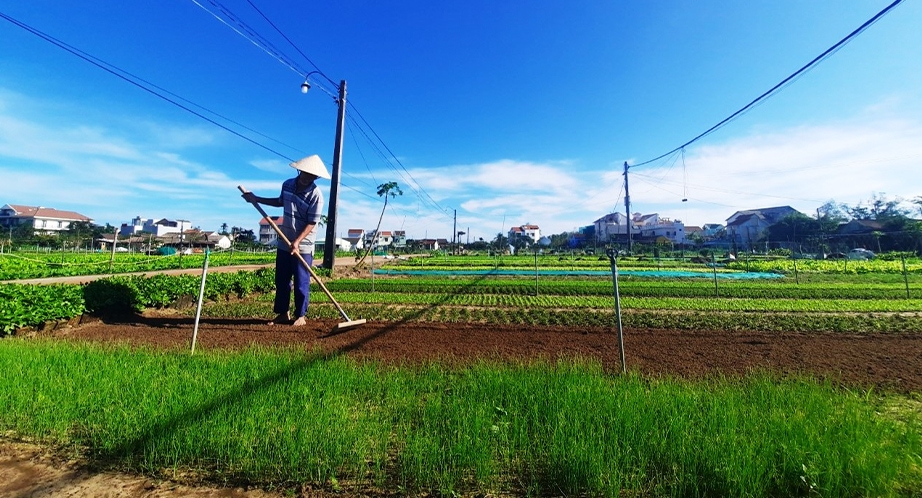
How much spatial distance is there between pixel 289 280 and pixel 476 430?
5.26 metres

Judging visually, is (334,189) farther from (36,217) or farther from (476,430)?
(36,217)

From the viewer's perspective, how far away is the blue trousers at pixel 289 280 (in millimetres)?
6332

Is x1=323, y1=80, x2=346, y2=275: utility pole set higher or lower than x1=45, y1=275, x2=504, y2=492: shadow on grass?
higher

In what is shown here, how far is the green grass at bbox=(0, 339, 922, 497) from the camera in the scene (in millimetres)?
2016

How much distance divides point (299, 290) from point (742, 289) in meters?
14.6

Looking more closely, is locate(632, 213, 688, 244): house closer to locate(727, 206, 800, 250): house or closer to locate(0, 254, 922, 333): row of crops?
locate(727, 206, 800, 250): house

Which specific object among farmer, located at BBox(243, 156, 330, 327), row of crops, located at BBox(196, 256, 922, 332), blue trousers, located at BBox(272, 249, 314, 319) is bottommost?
row of crops, located at BBox(196, 256, 922, 332)

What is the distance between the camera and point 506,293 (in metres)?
12.9

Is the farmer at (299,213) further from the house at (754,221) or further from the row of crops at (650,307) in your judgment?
the house at (754,221)

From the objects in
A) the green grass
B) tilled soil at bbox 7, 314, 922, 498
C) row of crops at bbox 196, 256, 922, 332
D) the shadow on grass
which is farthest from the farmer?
the green grass

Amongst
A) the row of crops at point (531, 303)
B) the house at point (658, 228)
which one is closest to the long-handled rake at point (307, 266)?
the row of crops at point (531, 303)

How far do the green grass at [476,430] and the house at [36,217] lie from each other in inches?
4183

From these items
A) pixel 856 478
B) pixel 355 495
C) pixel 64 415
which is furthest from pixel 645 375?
pixel 64 415

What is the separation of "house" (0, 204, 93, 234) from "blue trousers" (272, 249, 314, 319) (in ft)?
339
